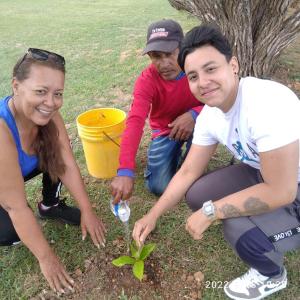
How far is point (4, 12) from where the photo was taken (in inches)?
501

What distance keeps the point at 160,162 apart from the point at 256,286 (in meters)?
1.31

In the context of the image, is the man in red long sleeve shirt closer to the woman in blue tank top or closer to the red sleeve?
the red sleeve

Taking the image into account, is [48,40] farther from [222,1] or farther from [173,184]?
[173,184]

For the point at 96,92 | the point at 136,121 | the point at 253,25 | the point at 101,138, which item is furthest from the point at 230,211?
the point at 96,92

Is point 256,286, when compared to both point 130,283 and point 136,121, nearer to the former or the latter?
point 130,283

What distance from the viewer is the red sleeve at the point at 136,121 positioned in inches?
93.7

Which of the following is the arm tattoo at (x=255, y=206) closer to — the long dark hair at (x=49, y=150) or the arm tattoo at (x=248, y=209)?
the arm tattoo at (x=248, y=209)

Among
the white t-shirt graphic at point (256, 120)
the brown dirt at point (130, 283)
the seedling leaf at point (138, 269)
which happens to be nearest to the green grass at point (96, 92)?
the brown dirt at point (130, 283)

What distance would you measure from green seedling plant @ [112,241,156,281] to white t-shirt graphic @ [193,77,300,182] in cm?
76

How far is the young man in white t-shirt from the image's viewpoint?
5.42 feet

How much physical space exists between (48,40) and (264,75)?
5.58 metres

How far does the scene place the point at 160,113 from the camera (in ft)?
9.75

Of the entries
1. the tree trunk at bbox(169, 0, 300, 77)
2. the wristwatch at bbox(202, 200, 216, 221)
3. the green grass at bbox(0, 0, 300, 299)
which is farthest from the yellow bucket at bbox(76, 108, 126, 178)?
the tree trunk at bbox(169, 0, 300, 77)

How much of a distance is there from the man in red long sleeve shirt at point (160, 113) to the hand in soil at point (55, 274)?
1.64 ft
